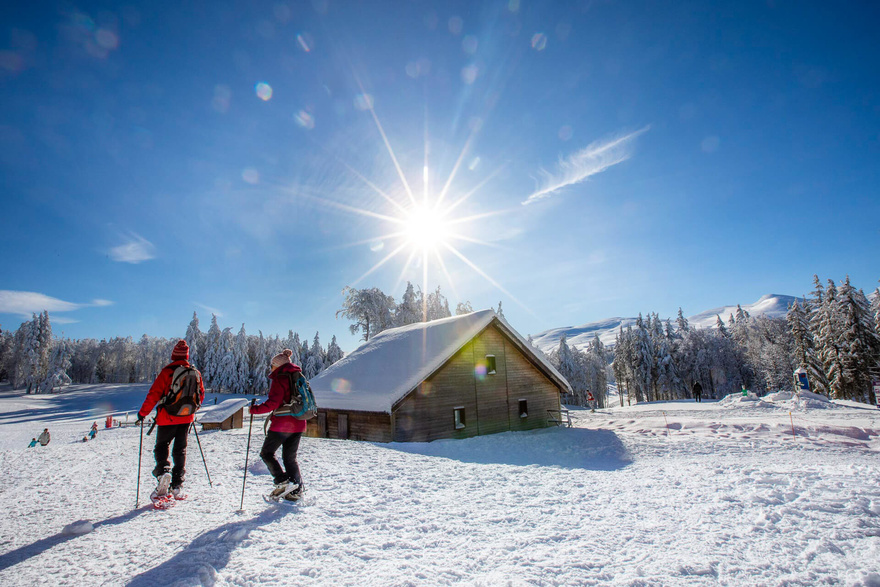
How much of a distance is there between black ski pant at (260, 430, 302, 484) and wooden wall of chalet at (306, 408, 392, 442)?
11215 millimetres

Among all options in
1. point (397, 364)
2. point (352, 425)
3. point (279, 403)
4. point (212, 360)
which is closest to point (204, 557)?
point (279, 403)

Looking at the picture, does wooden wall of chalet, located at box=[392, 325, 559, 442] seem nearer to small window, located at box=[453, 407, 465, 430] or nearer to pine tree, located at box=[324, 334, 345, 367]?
small window, located at box=[453, 407, 465, 430]

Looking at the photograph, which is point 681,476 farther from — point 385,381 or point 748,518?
point 385,381

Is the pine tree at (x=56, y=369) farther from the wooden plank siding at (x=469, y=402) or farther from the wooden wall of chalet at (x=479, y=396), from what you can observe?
the wooden wall of chalet at (x=479, y=396)

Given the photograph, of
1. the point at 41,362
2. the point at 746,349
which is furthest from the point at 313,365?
the point at 746,349

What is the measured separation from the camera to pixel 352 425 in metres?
18.4

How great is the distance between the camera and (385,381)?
60.6 ft

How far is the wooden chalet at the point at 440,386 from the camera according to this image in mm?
17328

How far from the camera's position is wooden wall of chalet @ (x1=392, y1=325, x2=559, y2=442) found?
17.6m

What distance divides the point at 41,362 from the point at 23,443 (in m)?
54.0

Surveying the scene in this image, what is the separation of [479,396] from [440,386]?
2.88m

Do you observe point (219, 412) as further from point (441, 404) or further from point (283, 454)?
point (283, 454)

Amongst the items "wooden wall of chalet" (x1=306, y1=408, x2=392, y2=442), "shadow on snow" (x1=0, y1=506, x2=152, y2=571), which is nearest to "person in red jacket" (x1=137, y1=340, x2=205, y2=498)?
"shadow on snow" (x1=0, y1=506, x2=152, y2=571)

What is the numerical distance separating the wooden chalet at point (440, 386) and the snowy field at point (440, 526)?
27.5 feet
